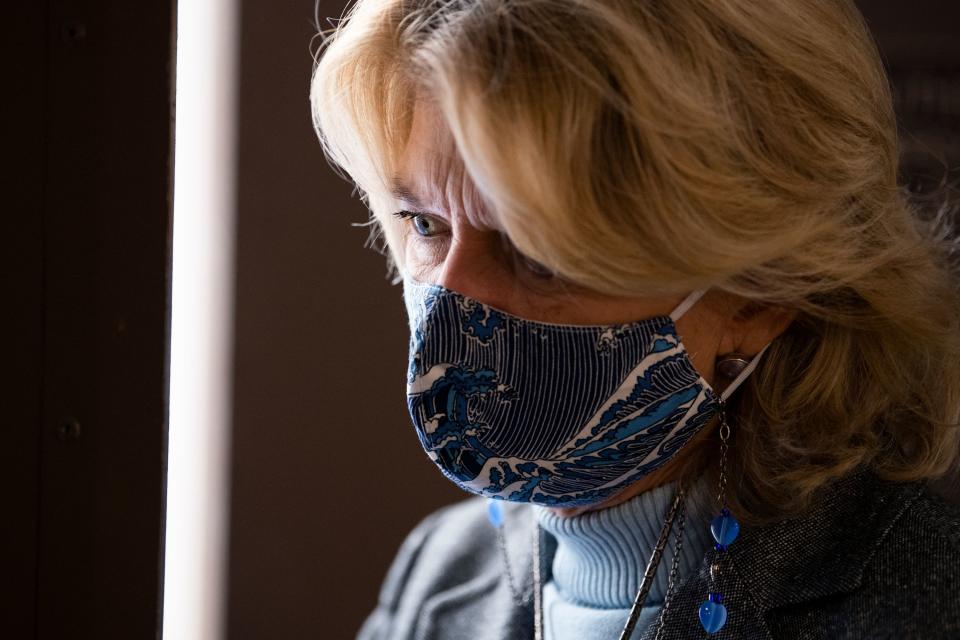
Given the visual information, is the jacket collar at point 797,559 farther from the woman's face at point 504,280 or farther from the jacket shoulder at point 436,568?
the jacket shoulder at point 436,568

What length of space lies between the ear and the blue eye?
1.13ft

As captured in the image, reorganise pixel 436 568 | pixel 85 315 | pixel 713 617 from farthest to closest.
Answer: pixel 436 568
pixel 713 617
pixel 85 315

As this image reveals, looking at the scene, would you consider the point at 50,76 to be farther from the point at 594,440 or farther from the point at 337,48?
the point at 594,440

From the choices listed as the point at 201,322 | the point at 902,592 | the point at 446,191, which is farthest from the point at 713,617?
the point at 201,322

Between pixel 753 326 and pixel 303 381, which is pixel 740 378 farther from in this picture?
pixel 303 381

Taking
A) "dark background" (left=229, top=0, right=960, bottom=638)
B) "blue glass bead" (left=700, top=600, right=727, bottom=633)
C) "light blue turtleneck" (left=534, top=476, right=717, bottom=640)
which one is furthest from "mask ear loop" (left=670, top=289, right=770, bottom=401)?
"dark background" (left=229, top=0, right=960, bottom=638)

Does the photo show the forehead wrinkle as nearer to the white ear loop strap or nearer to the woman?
the woman

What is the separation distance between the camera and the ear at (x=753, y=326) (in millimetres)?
1067

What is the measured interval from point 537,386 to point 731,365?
233 millimetres

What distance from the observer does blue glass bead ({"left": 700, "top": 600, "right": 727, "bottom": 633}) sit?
1.05 metres

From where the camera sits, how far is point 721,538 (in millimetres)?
1082

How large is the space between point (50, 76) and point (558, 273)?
1.55ft

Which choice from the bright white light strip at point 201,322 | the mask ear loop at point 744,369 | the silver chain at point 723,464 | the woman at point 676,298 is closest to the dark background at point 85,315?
the bright white light strip at point 201,322

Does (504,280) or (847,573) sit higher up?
(504,280)
